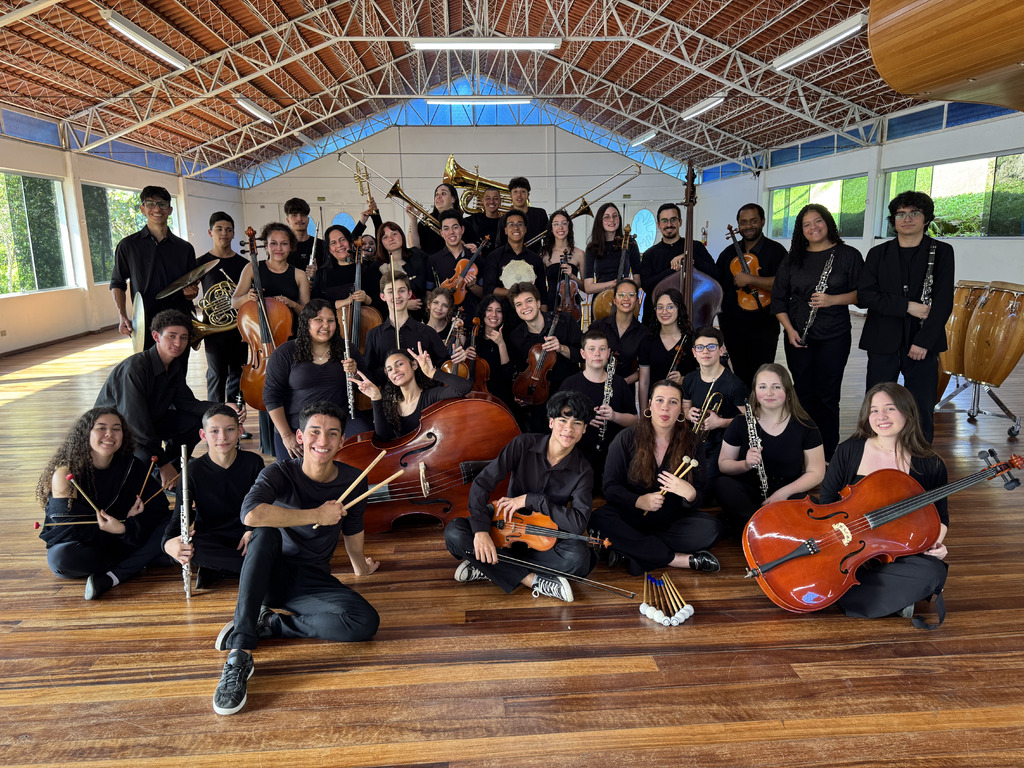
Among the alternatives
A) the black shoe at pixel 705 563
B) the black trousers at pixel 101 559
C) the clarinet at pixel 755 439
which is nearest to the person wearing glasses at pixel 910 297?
the clarinet at pixel 755 439

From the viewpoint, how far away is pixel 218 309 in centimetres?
437

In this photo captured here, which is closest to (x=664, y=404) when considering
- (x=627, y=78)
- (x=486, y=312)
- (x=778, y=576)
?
(x=778, y=576)

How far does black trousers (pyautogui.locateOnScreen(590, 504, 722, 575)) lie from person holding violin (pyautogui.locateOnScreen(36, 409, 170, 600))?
6.61 ft

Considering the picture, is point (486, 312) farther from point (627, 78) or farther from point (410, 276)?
point (627, 78)

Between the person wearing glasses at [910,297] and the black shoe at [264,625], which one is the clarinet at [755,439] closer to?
the person wearing glasses at [910,297]

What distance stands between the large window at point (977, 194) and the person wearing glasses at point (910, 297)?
668cm

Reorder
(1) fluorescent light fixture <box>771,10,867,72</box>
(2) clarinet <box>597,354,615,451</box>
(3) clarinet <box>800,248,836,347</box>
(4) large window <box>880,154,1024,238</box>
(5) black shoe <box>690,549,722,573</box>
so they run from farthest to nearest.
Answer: (4) large window <box>880,154,1024,238</box> → (1) fluorescent light fixture <box>771,10,867,72</box> → (3) clarinet <box>800,248,836,347</box> → (2) clarinet <box>597,354,615,451</box> → (5) black shoe <box>690,549,722,573</box>

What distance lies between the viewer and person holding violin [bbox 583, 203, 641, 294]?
187 inches

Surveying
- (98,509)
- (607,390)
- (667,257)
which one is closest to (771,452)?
(607,390)

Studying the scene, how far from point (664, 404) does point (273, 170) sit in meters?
18.8

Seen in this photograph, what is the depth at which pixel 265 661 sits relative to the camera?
223 centimetres

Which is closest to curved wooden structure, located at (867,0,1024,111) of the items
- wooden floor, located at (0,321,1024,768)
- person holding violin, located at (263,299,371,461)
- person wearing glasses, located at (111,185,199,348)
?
wooden floor, located at (0,321,1024,768)

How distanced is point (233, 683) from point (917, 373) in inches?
149

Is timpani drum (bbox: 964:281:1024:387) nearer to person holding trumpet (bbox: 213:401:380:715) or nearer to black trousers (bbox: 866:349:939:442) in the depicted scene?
black trousers (bbox: 866:349:939:442)
